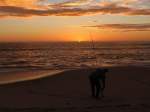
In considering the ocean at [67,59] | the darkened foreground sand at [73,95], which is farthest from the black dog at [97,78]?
the ocean at [67,59]

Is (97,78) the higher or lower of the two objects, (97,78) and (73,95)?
the higher

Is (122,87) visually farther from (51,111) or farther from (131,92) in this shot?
(51,111)

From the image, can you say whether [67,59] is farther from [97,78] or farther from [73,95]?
[97,78]

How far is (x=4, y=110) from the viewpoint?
12.0 metres

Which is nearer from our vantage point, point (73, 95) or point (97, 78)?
point (97, 78)

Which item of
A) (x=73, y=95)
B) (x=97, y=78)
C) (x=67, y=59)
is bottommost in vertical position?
(x=73, y=95)

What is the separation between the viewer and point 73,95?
15484 millimetres

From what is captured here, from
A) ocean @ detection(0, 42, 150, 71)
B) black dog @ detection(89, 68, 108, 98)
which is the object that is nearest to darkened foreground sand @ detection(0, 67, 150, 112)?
black dog @ detection(89, 68, 108, 98)

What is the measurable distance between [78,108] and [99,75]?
2244 mm

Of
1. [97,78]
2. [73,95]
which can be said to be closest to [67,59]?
[73,95]

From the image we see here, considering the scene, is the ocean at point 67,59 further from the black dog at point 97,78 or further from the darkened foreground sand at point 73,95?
the black dog at point 97,78

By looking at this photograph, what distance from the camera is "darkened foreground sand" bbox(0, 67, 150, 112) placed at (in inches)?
488

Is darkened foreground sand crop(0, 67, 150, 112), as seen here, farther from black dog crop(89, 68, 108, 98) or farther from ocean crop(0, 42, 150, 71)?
ocean crop(0, 42, 150, 71)

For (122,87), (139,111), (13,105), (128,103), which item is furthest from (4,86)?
(139,111)
